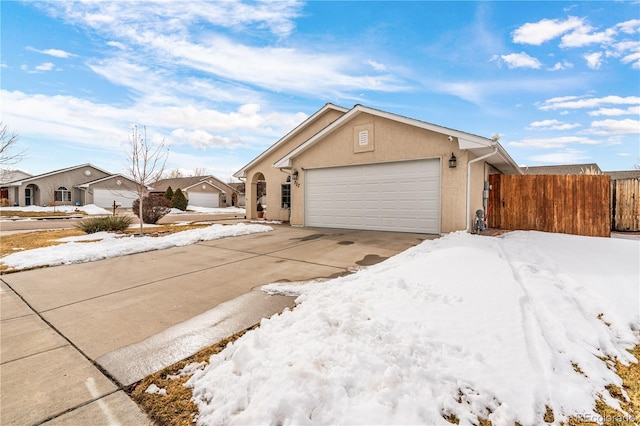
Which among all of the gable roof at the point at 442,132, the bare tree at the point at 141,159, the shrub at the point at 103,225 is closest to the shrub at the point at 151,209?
the shrub at the point at 103,225

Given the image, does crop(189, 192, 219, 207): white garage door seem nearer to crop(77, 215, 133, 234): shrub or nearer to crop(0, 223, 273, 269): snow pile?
crop(77, 215, 133, 234): shrub

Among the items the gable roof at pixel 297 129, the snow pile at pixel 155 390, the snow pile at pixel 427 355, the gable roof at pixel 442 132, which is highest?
the gable roof at pixel 297 129

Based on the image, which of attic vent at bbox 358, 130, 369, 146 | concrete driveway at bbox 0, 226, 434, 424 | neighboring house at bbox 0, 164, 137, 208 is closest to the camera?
concrete driveway at bbox 0, 226, 434, 424

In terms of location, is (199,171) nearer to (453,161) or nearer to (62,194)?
(62,194)

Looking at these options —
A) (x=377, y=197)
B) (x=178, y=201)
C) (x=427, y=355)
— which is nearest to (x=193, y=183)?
(x=178, y=201)

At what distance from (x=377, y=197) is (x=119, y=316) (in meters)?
8.39

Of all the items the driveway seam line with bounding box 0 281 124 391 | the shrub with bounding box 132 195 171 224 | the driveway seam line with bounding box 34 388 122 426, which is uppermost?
the shrub with bounding box 132 195 171 224

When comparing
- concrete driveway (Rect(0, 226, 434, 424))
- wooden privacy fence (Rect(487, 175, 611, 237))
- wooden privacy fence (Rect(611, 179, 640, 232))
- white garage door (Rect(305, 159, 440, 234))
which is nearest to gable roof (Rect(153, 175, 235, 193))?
white garage door (Rect(305, 159, 440, 234))

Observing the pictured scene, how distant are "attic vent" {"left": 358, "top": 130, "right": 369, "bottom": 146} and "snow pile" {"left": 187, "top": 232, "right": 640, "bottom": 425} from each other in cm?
733

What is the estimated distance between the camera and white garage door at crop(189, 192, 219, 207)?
38906 mm

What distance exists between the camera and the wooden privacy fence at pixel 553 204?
29.3 ft

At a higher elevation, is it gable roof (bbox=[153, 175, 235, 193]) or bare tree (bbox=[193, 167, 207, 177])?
bare tree (bbox=[193, 167, 207, 177])

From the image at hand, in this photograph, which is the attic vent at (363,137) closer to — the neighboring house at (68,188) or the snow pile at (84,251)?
the snow pile at (84,251)

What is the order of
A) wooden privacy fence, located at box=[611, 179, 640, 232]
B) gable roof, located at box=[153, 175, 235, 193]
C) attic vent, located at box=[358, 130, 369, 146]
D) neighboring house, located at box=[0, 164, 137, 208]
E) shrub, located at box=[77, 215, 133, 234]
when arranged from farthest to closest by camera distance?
gable roof, located at box=[153, 175, 235, 193]
neighboring house, located at box=[0, 164, 137, 208]
wooden privacy fence, located at box=[611, 179, 640, 232]
shrub, located at box=[77, 215, 133, 234]
attic vent, located at box=[358, 130, 369, 146]
